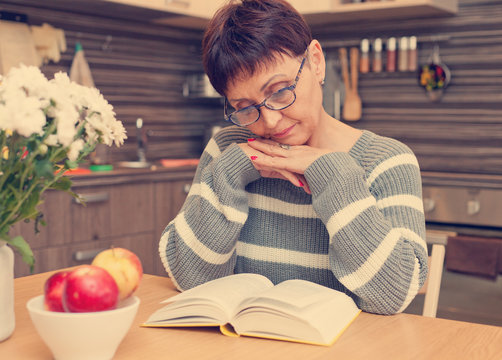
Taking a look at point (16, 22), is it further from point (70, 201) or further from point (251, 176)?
point (251, 176)

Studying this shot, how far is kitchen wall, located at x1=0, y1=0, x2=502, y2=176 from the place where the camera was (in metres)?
2.94

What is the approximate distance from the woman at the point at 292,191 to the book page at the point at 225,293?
165mm

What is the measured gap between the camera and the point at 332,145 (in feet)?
4.70

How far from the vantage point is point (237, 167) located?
1.34 metres

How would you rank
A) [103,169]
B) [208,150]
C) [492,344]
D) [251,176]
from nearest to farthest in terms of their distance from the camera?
[492,344], [251,176], [208,150], [103,169]

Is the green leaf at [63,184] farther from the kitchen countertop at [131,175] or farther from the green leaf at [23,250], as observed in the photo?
the kitchen countertop at [131,175]

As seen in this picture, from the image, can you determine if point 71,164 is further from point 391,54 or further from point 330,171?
point 391,54

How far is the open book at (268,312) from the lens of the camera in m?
0.96

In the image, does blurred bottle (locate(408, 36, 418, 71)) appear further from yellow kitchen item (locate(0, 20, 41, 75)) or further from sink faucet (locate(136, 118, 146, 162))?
yellow kitchen item (locate(0, 20, 41, 75))

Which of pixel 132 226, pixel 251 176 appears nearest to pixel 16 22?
pixel 132 226

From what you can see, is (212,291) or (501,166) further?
(501,166)

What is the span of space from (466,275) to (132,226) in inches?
57.6

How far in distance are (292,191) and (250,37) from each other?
384mm

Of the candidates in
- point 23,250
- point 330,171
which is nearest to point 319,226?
point 330,171
